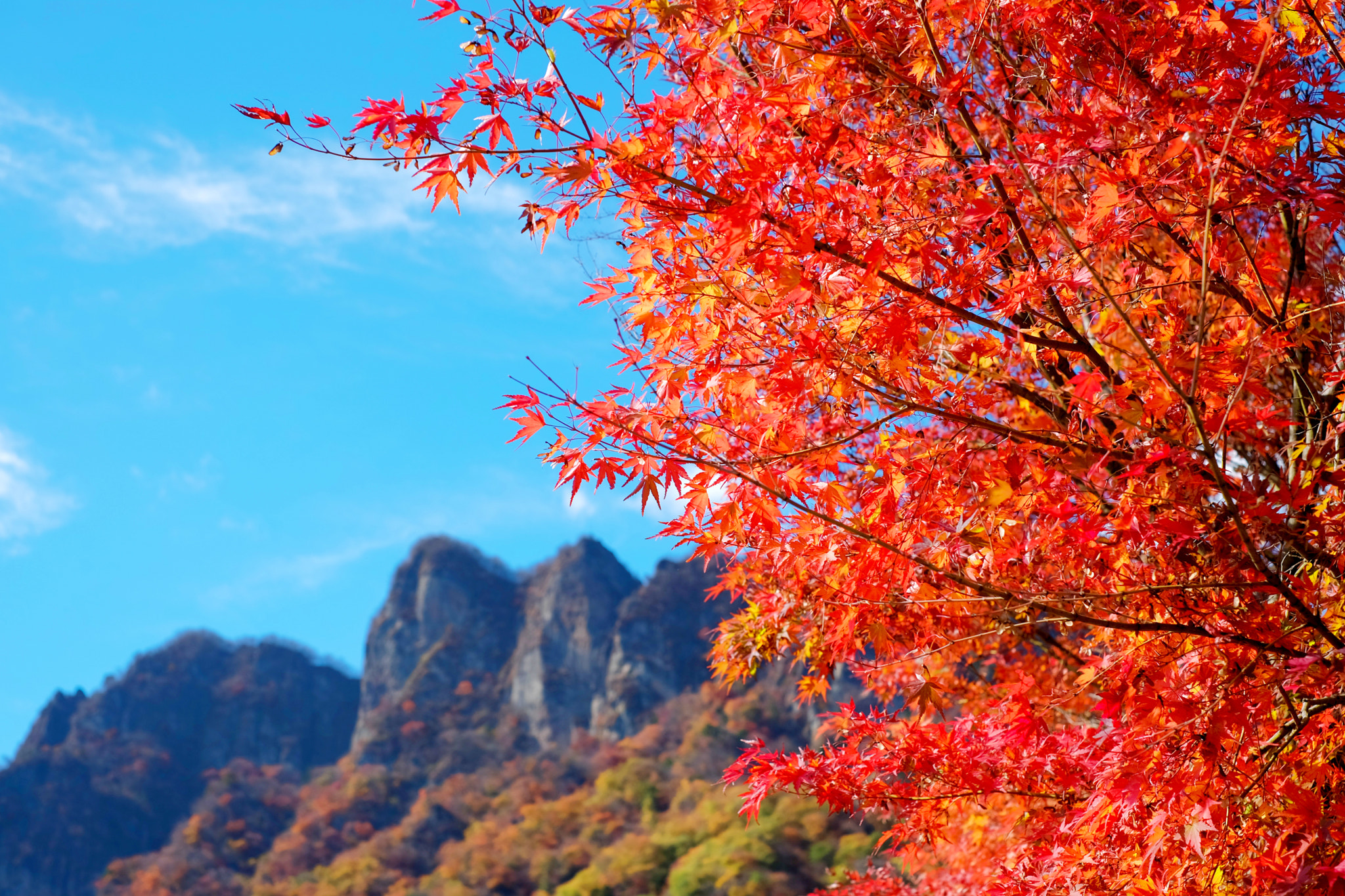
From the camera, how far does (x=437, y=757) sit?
182ft

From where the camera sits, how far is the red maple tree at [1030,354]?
270 centimetres

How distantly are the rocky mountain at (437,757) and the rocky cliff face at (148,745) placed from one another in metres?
0.16

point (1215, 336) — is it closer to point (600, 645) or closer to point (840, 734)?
point (840, 734)

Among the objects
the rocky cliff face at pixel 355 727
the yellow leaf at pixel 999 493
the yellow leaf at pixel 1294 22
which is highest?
the rocky cliff face at pixel 355 727

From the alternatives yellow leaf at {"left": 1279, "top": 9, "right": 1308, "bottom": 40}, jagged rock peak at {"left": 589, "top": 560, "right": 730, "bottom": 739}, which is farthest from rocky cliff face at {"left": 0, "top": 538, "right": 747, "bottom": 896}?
yellow leaf at {"left": 1279, "top": 9, "right": 1308, "bottom": 40}

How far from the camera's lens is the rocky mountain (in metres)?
32.6

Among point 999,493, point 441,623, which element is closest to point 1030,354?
point 999,493

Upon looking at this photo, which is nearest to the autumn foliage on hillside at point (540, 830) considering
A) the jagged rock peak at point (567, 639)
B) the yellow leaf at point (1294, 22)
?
the jagged rock peak at point (567, 639)

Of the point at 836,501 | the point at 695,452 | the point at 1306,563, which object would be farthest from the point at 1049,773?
the point at 695,452

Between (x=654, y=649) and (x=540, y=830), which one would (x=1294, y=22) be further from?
(x=654, y=649)

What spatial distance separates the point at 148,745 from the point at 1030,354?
264 feet

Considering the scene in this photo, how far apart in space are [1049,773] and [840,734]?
85 cm

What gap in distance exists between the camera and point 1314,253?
14.3 ft

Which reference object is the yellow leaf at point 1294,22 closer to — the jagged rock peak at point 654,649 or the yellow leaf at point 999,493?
the yellow leaf at point 999,493
